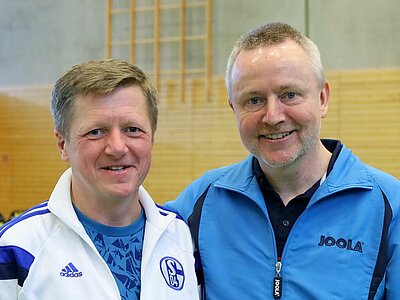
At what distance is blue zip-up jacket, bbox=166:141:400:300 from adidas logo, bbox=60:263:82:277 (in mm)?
487

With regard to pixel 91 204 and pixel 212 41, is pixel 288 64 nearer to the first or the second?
pixel 91 204

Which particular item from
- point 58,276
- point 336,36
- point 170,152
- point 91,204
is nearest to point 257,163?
point 91,204

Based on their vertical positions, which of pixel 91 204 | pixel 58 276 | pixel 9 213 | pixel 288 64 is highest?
pixel 288 64

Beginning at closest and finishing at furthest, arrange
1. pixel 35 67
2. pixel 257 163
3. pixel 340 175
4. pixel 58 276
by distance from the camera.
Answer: pixel 58 276, pixel 340 175, pixel 257 163, pixel 35 67

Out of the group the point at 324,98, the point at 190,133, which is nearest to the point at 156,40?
the point at 190,133

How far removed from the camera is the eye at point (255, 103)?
5.30ft

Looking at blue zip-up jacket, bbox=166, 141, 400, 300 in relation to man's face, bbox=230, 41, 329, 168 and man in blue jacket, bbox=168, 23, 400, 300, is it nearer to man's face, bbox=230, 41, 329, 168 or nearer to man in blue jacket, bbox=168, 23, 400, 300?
man in blue jacket, bbox=168, 23, 400, 300

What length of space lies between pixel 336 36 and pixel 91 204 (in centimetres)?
548

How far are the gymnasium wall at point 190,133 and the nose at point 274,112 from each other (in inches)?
196

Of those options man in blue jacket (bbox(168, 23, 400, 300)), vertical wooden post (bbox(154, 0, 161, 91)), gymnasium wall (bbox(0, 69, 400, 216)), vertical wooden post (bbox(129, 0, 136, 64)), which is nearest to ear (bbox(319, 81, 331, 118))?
man in blue jacket (bbox(168, 23, 400, 300))

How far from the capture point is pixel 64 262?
138 centimetres

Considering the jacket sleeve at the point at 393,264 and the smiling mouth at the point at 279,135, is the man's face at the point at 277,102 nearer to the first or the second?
the smiling mouth at the point at 279,135

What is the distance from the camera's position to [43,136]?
8.12 m

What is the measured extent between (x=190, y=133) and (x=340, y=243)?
18.6 feet
